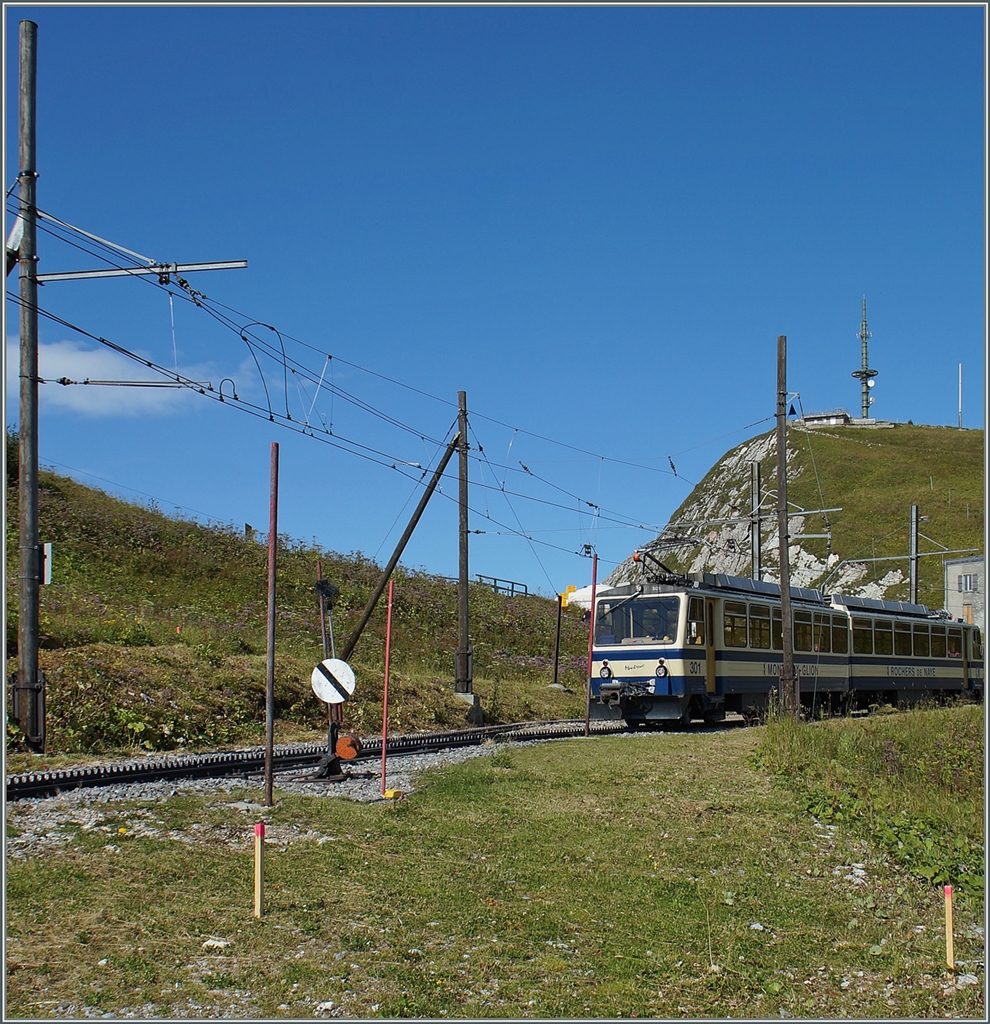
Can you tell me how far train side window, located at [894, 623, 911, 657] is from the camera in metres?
30.8

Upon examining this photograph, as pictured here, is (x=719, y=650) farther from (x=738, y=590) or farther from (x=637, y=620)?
(x=738, y=590)

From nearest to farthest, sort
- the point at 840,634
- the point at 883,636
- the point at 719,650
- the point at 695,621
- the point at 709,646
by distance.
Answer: the point at 695,621 < the point at 709,646 < the point at 719,650 < the point at 840,634 < the point at 883,636

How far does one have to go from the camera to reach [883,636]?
1183 inches

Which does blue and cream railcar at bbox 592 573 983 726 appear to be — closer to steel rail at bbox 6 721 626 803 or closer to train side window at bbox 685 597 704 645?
train side window at bbox 685 597 704 645

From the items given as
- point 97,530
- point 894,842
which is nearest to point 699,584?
point 894,842

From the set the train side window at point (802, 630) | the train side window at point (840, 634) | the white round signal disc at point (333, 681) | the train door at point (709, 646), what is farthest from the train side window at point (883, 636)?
the white round signal disc at point (333, 681)

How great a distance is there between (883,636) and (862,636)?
1354mm

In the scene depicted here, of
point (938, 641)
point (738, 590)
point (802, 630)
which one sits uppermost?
point (738, 590)

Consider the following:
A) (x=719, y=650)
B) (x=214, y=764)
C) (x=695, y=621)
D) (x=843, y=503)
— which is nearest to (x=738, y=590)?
(x=719, y=650)

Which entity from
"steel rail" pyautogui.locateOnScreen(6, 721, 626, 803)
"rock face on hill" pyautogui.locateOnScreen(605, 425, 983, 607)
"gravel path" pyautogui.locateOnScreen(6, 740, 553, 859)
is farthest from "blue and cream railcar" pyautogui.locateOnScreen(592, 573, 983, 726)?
"rock face on hill" pyautogui.locateOnScreen(605, 425, 983, 607)

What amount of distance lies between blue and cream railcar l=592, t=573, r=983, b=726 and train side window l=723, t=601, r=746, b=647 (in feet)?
0.07

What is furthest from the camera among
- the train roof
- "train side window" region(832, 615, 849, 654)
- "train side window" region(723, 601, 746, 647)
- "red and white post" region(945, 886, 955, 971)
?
"train side window" region(832, 615, 849, 654)

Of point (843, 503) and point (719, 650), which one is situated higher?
point (843, 503)

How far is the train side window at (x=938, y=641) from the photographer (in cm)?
3297
